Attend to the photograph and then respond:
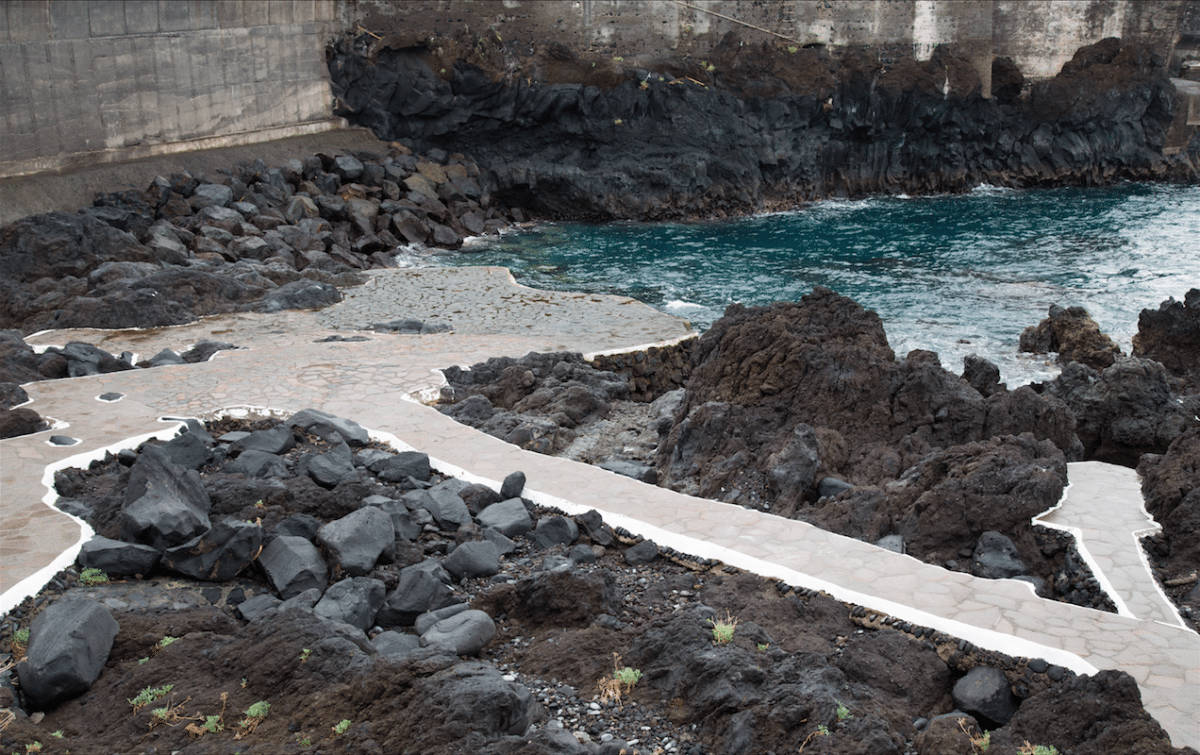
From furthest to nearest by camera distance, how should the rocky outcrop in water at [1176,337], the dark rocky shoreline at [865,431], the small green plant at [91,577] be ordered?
the rocky outcrop in water at [1176,337] < the dark rocky shoreline at [865,431] < the small green plant at [91,577]

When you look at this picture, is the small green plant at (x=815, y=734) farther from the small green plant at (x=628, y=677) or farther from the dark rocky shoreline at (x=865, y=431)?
the dark rocky shoreline at (x=865, y=431)

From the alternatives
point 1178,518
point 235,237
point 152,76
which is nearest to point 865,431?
point 1178,518

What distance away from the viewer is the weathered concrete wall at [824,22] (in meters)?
34.5

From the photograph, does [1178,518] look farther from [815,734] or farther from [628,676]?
[628,676]

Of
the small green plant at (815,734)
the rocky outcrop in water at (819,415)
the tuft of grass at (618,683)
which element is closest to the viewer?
the small green plant at (815,734)

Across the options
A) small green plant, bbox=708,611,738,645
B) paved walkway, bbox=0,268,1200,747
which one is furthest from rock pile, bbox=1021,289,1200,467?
small green plant, bbox=708,611,738,645

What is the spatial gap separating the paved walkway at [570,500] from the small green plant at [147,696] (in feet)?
6.15

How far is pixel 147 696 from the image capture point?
587 centimetres

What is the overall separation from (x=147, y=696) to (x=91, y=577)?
2.14 m

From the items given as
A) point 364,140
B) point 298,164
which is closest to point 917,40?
point 364,140

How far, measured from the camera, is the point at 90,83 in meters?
24.5

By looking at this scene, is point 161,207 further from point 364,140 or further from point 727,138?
point 727,138

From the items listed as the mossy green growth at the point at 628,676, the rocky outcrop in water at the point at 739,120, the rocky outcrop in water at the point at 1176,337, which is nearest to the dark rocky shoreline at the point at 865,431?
the rocky outcrop in water at the point at 1176,337

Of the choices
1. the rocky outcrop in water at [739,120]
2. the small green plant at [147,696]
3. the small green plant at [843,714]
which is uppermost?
the rocky outcrop in water at [739,120]
